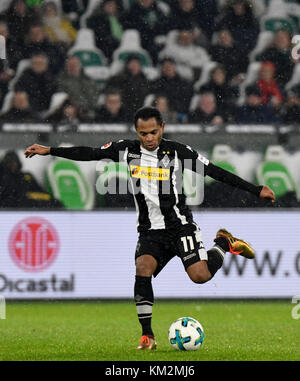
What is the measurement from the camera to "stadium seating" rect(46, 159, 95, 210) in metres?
10.6

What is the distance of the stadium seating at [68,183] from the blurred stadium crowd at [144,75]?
11 millimetres

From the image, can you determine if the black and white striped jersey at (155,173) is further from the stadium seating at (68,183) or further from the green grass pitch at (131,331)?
the stadium seating at (68,183)

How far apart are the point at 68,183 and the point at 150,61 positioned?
231cm

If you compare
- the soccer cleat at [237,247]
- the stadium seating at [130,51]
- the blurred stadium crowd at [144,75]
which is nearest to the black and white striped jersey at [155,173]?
the soccer cleat at [237,247]

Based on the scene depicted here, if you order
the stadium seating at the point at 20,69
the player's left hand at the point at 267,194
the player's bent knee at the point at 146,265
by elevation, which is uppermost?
the stadium seating at the point at 20,69

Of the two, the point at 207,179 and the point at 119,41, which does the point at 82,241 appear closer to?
the point at 207,179

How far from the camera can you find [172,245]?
707 centimetres

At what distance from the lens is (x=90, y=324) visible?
889cm

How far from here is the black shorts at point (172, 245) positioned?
695 cm

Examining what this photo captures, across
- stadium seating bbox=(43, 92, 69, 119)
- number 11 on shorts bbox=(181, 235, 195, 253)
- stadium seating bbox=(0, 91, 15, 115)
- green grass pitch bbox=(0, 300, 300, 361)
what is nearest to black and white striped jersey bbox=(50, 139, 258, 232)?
number 11 on shorts bbox=(181, 235, 195, 253)

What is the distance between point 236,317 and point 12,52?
455 cm

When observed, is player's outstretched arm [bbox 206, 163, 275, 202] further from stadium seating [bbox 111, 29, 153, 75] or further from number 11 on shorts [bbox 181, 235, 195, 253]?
stadium seating [bbox 111, 29, 153, 75]
